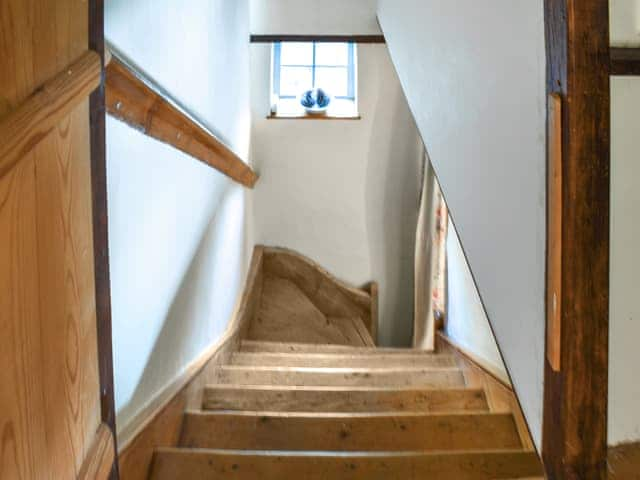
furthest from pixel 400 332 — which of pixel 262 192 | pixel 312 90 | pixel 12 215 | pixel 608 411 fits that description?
pixel 12 215

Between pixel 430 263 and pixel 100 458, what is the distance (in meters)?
2.44

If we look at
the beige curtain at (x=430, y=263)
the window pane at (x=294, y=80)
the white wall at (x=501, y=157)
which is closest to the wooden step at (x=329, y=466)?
the white wall at (x=501, y=157)

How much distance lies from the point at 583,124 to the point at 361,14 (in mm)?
2469

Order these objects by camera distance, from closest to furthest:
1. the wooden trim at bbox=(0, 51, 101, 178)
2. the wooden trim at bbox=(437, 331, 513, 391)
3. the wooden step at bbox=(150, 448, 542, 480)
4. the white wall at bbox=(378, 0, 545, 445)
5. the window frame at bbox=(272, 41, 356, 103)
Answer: the wooden trim at bbox=(0, 51, 101, 178) → the white wall at bbox=(378, 0, 545, 445) → the wooden step at bbox=(150, 448, 542, 480) → the wooden trim at bbox=(437, 331, 513, 391) → the window frame at bbox=(272, 41, 356, 103)

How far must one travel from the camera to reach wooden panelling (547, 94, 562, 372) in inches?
31.8

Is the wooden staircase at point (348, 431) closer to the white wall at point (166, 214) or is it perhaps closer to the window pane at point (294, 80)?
the white wall at point (166, 214)

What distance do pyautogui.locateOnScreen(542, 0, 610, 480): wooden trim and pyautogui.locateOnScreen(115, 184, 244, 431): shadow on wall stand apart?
0.98m

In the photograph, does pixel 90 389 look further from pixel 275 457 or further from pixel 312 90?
pixel 312 90

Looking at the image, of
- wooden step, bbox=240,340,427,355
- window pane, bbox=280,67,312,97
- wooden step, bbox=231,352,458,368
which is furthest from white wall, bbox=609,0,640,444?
window pane, bbox=280,67,312,97

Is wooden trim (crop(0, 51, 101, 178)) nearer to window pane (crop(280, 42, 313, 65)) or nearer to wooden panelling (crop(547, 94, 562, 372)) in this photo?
wooden panelling (crop(547, 94, 562, 372))

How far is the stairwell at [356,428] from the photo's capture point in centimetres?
121

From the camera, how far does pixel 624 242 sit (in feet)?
2.76

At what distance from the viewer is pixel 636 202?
840mm

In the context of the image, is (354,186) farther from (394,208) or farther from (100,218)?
(100,218)
